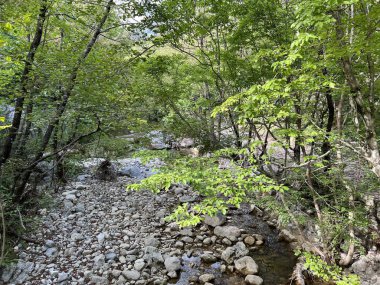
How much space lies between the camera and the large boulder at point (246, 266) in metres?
6.17

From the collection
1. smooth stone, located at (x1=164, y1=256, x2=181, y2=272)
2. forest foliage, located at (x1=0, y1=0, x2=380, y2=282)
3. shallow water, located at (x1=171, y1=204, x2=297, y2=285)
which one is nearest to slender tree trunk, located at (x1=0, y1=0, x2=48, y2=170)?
forest foliage, located at (x1=0, y1=0, x2=380, y2=282)

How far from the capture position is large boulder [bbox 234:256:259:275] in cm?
617

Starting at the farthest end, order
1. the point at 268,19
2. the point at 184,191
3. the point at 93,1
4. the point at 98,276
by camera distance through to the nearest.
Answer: the point at 184,191, the point at 268,19, the point at 93,1, the point at 98,276

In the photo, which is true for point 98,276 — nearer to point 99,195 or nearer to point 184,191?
point 99,195

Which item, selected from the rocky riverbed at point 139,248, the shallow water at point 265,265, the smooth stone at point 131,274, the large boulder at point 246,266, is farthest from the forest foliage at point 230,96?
the smooth stone at point 131,274

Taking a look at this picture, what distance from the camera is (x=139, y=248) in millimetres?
6871

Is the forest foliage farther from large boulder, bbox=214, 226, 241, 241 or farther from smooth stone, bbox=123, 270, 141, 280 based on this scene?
smooth stone, bbox=123, 270, 141, 280

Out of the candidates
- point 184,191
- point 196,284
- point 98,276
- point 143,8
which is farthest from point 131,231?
point 143,8

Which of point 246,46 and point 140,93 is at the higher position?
point 246,46

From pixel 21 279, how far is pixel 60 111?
359 centimetres

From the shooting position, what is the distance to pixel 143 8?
6.44 m

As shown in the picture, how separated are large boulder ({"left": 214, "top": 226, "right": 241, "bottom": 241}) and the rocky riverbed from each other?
29 mm

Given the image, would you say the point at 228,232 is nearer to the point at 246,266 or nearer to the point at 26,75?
the point at 246,266

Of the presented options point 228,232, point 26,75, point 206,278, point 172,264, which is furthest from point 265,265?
point 26,75
